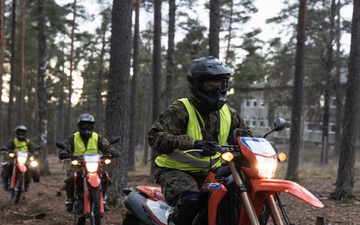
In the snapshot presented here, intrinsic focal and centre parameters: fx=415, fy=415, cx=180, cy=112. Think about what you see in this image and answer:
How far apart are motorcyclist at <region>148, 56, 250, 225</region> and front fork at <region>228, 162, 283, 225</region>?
52 cm

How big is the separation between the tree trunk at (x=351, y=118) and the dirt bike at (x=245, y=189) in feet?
23.5

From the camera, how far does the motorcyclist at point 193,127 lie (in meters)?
3.59

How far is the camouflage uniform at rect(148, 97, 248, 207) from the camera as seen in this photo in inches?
138

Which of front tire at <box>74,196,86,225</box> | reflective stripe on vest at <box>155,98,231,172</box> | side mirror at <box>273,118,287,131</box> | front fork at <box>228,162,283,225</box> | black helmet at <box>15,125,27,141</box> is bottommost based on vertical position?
front tire at <box>74,196,86,225</box>

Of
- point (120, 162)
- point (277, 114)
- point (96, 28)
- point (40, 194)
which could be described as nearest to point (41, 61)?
point (40, 194)

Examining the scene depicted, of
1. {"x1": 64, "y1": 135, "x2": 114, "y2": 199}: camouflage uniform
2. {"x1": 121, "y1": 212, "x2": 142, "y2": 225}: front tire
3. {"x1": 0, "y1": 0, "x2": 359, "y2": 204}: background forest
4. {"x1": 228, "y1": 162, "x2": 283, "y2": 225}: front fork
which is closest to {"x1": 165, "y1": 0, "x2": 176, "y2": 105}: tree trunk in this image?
{"x1": 0, "y1": 0, "x2": 359, "y2": 204}: background forest

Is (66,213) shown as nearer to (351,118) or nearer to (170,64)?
(351,118)

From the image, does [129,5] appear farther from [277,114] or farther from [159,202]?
[277,114]

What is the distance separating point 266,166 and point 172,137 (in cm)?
81

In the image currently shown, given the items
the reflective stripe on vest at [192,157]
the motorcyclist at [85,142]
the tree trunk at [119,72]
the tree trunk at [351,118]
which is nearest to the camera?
the reflective stripe on vest at [192,157]

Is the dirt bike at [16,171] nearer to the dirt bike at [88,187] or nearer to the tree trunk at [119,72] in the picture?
the tree trunk at [119,72]

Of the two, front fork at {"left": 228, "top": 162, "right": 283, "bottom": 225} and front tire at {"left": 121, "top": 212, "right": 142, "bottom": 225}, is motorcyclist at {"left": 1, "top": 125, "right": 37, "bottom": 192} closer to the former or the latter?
front tire at {"left": 121, "top": 212, "right": 142, "bottom": 225}

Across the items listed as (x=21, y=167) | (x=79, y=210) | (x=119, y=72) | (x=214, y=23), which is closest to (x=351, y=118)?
(x=214, y=23)

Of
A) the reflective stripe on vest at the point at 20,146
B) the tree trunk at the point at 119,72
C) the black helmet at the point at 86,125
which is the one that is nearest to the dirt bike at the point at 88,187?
the black helmet at the point at 86,125
